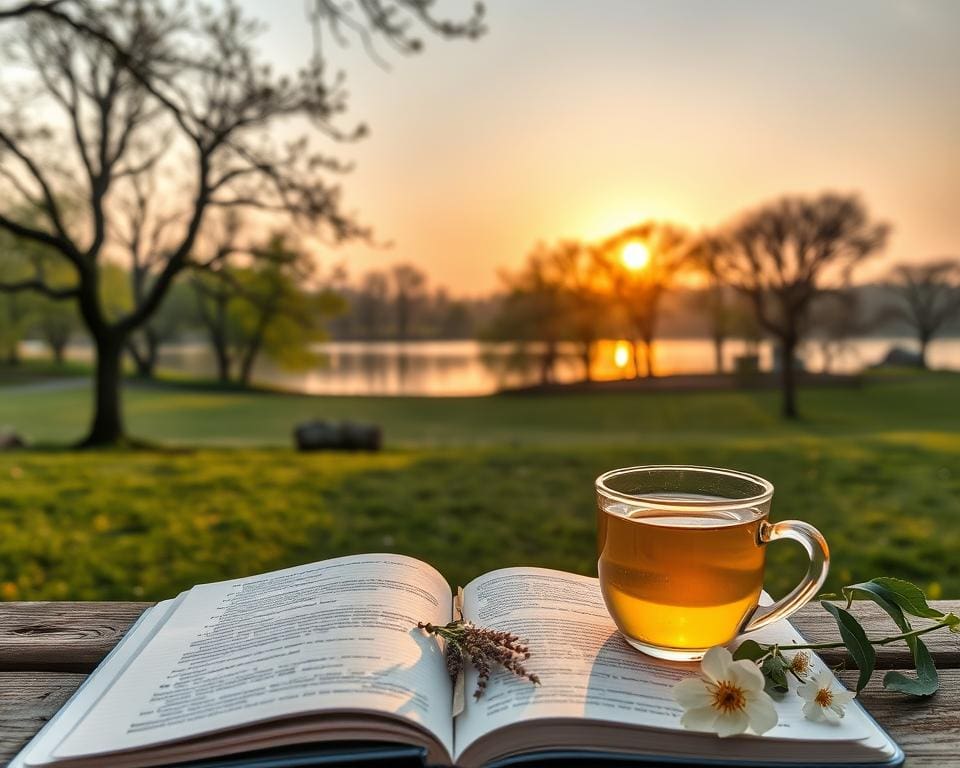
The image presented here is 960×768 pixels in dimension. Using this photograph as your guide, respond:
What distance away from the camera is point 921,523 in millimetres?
5062

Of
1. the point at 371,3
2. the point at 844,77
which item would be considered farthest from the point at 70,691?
the point at 844,77

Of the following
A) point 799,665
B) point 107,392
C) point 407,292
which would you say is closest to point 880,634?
point 799,665

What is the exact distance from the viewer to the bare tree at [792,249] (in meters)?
16.2

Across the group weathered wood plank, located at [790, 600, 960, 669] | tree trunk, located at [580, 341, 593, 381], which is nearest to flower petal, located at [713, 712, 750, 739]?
weathered wood plank, located at [790, 600, 960, 669]

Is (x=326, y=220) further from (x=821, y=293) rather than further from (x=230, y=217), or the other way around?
(x=821, y=293)

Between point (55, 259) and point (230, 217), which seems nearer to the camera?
point (55, 259)

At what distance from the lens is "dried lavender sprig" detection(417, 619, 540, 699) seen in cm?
88

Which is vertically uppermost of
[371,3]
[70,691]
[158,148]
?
[158,148]

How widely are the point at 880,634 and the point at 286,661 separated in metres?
0.95

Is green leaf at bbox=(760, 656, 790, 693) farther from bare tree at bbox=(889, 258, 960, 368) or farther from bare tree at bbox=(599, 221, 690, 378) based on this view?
bare tree at bbox=(889, 258, 960, 368)

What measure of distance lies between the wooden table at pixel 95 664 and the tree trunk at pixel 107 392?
1101 cm

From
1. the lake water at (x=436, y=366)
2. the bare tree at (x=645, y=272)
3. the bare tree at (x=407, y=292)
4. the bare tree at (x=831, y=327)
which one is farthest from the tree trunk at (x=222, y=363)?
the bare tree at (x=831, y=327)

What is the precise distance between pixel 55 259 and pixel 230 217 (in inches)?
176

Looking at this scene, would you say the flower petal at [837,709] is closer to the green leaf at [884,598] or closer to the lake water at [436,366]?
the green leaf at [884,598]
